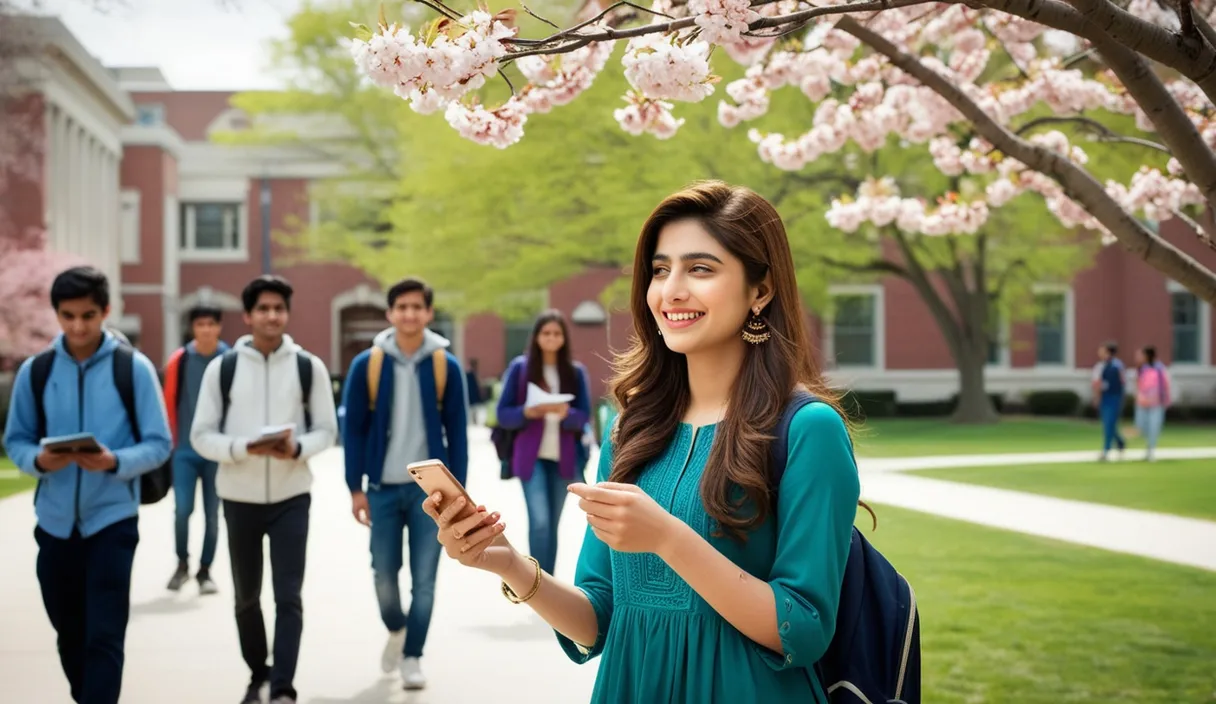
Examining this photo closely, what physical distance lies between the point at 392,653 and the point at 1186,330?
133 feet

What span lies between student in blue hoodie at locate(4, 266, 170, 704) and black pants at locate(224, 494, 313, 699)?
2.45ft

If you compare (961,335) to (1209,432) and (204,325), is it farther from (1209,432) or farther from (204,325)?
(204,325)

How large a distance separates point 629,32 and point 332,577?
6.75m

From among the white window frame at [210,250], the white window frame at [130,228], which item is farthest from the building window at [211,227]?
the white window frame at [130,228]

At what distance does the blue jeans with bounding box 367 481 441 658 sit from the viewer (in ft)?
21.6

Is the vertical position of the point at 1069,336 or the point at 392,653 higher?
the point at 1069,336

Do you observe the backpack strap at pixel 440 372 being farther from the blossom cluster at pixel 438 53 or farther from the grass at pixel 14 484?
the grass at pixel 14 484

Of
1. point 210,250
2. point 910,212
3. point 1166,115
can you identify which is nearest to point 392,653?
point 1166,115

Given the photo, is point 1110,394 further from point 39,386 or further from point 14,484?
point 39,386

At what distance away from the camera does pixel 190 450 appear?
367 inches

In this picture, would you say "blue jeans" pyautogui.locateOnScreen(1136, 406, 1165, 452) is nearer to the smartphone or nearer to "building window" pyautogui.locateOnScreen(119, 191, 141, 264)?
the smartphone

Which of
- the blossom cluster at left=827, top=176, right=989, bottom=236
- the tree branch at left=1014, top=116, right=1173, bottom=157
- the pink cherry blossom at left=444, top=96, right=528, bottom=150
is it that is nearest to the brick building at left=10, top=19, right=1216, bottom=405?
the blossom cluster at left=827, top=176, right=989, bottom=236

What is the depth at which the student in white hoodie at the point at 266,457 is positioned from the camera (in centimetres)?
594

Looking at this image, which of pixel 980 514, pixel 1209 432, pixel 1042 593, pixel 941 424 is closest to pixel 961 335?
pixel 941 424
